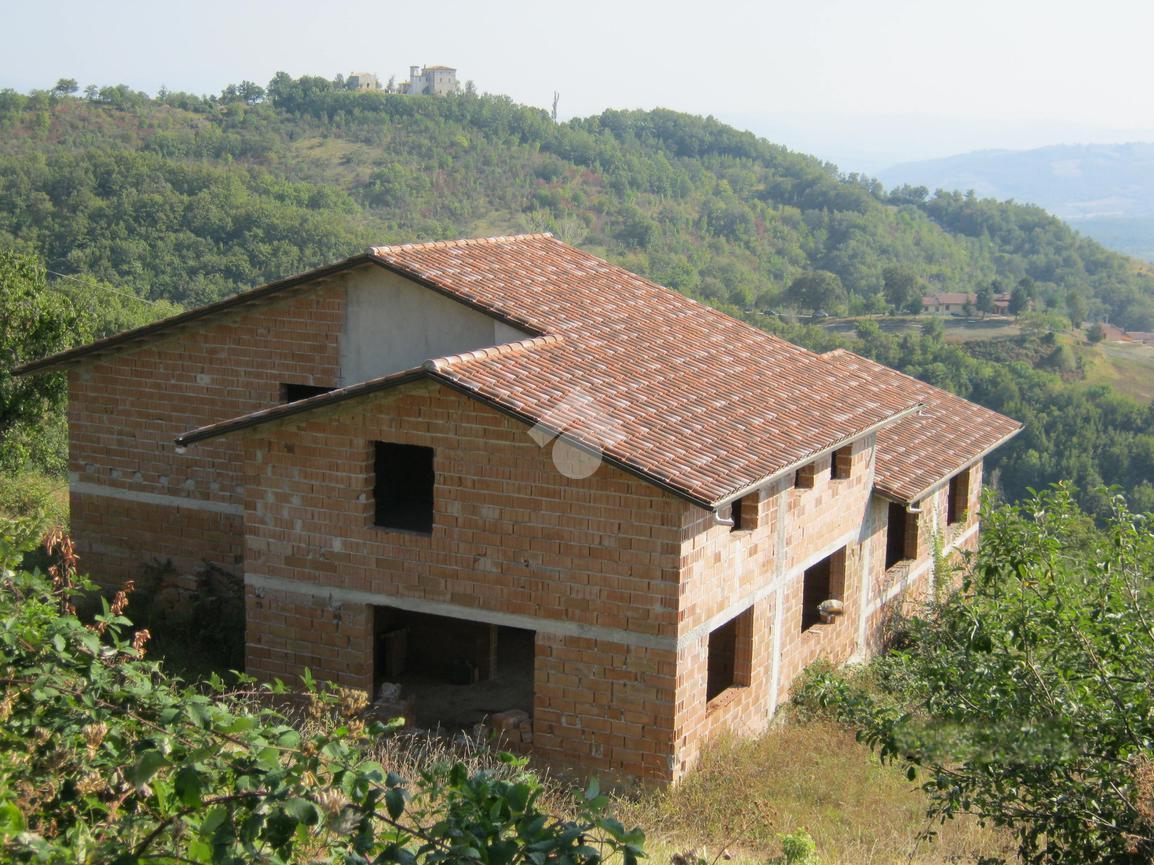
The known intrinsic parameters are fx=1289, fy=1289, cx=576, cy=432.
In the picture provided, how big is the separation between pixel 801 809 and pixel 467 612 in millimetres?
3448

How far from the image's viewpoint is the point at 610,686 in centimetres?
1150

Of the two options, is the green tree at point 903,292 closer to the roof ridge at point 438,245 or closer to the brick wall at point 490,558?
the roof ridge at point 438,245

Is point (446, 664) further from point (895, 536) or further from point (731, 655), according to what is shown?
point (895, 536)

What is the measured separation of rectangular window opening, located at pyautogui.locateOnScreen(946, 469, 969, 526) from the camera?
20297 mm

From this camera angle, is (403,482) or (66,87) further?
(66,87)

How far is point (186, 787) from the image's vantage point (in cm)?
471

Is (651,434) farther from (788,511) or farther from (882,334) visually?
(882,334)

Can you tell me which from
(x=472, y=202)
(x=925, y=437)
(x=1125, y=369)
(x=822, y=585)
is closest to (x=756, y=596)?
(x=822, y=585)

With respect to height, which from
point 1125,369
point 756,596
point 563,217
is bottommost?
point 1125,369

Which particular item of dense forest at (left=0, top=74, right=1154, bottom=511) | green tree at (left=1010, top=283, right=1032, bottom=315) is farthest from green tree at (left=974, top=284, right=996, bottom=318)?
dense forest at (left=0, top=74, right=1154, bottom=511)

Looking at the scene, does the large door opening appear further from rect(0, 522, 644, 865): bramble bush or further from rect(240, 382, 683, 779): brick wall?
rect(0, 522, 644, 865): bramble bush

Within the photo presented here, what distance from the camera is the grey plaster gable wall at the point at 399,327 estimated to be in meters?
13.9

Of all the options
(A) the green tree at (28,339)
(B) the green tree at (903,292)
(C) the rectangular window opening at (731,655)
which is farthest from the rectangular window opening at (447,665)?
(B) the green tree at (903,292)

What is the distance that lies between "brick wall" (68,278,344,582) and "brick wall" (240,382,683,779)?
2371 mm
